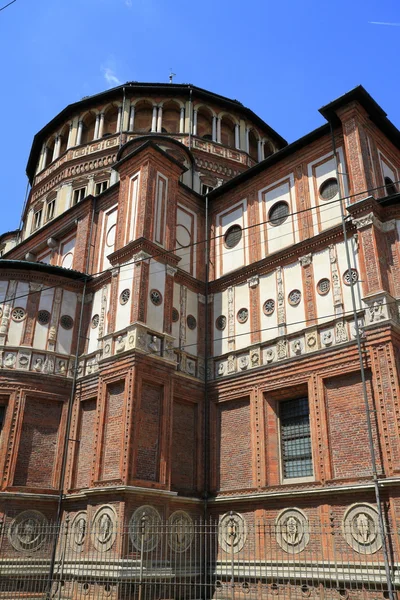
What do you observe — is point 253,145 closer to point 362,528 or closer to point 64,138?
point 64,138

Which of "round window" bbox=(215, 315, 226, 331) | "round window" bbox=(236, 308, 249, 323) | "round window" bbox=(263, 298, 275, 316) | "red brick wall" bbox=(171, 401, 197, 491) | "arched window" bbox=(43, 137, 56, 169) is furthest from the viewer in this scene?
"arched window" bbox=(43, 137, 56, 169)

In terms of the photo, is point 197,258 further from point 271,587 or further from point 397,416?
point 271,587

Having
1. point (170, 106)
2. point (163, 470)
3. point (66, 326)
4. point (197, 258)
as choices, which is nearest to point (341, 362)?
point (163, 470)

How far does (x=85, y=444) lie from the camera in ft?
61.8

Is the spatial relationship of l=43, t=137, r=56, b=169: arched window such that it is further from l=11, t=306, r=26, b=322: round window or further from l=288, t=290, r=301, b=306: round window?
l=288, t=290, r=301, b=306: round window

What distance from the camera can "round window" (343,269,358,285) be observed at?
53.5ft

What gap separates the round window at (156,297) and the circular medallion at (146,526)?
22.0 ft

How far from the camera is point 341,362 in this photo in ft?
53.1

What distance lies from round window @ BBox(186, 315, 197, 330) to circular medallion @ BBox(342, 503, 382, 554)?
8.78m

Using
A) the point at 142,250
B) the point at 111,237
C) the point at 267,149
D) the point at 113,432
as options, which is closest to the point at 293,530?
the point at 113,432

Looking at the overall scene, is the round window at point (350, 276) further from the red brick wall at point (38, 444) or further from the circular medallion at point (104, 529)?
the red brick wall at point (38, 444)

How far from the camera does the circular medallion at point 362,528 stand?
1376cm

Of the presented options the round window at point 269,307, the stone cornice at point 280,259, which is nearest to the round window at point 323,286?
the stone cornice at point 280,259

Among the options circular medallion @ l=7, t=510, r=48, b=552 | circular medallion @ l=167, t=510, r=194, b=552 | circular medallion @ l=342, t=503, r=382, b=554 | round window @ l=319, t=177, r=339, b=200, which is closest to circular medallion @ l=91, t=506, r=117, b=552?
circular medallion @ l=167, t=510, r=194, b=552
